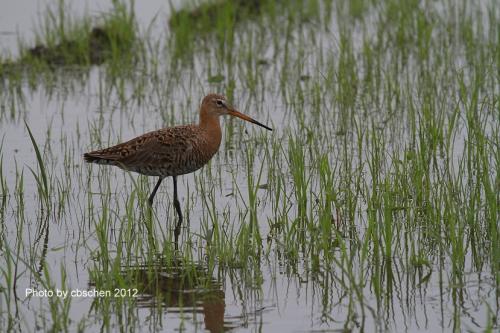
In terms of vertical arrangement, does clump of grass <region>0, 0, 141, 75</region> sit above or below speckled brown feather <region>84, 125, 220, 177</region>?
above

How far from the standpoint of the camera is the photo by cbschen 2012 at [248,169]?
5.68m

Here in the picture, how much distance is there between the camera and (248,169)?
685 centimetres

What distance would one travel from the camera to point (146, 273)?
623 centimetres

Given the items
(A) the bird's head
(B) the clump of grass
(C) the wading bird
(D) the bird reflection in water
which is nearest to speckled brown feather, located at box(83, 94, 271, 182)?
(C) the wading bird

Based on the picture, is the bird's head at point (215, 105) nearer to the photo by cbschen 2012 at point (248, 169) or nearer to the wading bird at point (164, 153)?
the photo by cbschen 2012 at point (248, 169)

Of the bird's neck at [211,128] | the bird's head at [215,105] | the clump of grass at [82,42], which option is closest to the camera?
the bird's neck at [211,128]

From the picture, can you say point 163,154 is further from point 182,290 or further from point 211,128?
point 182,290

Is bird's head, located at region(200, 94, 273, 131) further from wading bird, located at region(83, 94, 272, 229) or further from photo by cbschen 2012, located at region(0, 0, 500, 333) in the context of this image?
wading bird, located at region(83, 94, 272, 229)

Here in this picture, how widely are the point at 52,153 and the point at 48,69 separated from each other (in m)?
2.70

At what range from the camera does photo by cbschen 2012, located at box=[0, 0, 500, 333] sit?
18.6 feet

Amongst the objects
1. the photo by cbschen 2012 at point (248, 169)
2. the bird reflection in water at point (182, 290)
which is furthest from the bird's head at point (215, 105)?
the bird reflection in water at point (182, 290)

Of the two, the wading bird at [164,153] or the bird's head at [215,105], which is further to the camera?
the bird's head at [215,105]

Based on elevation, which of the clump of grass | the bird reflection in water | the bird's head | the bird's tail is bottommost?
the bird reflection in water

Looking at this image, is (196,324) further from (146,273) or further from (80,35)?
(80,35)
